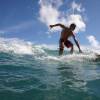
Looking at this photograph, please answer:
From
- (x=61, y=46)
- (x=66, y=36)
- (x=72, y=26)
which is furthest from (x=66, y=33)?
(x=61, y=46)

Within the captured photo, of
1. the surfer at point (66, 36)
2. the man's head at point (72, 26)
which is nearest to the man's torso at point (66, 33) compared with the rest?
the surfer at point (66, 36)

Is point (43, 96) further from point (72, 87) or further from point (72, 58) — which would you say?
point (72, 58)

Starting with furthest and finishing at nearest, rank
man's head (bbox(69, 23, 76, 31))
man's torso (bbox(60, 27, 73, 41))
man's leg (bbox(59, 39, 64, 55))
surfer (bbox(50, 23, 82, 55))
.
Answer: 1. man's leg (bbox(59, 39, 64, 55))
2. man's torso (bbox(60, 27, 73, 41))
3. surfer (bbox(50, 23, 82, 55))
4. man's head (bbox(69, 23, 76, 31))

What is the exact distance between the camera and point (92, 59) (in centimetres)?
1511

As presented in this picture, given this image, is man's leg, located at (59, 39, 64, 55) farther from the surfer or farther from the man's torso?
the man's torso

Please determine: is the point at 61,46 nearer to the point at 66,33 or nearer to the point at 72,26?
the point at 66,33

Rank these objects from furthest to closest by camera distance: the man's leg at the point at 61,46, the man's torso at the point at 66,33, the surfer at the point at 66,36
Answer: the man's leg at the point at 61,46 → the man's torso at the point at 66,33 → the surfer at the point at 66,36

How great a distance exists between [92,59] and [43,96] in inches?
371

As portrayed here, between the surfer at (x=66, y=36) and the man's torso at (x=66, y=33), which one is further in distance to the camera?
the man's torso at (x=66, y=33)

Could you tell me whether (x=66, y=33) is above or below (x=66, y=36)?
above

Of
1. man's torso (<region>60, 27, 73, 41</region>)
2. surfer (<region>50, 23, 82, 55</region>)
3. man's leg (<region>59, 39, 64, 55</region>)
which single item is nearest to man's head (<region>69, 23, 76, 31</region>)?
surfer (<region>50, 23, 82, 55</region>)

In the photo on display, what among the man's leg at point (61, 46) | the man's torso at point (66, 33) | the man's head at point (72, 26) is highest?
the man's head at point (72, 26)

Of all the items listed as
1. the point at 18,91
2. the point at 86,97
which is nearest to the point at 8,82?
the point at 18,91

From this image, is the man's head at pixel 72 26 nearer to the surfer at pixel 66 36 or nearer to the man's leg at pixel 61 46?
the surfer at pixel 66 36
